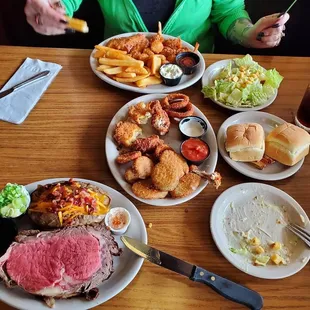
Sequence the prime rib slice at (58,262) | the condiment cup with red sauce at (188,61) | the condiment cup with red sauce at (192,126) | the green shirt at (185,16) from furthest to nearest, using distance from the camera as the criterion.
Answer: the green shirt at (185,16) → the condiment cup with red sauce at (188,61) → the condiment cup with red sauce at (192,126) → the prime rib slice at (58,262)

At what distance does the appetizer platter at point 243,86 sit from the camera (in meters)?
1.75

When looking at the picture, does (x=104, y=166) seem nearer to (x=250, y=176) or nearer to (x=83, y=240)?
(x=83, y=240)

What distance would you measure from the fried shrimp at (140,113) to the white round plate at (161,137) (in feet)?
0.11

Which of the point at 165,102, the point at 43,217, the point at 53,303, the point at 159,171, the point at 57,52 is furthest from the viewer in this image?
the point at 57,52

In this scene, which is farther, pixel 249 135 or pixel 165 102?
pixel 165 102

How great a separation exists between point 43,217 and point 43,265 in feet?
0.52

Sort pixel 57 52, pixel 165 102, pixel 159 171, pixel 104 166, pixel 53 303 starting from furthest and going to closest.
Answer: pixel 57 52, pixel 165 102, pixel 104 166, pixel 159 171, pixel 53 303

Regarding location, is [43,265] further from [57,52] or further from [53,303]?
[57,52]

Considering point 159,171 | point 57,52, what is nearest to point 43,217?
point 159,171

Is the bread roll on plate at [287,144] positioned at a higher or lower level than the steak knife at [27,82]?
lower

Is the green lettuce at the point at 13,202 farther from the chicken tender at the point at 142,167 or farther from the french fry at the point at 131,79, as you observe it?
the french fry at the point at 131,79

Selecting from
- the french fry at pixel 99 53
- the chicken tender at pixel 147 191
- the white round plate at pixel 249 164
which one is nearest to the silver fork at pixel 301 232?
the white round plate at pixel 249 164

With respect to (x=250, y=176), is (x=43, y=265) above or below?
above

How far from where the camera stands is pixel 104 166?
1533mm
